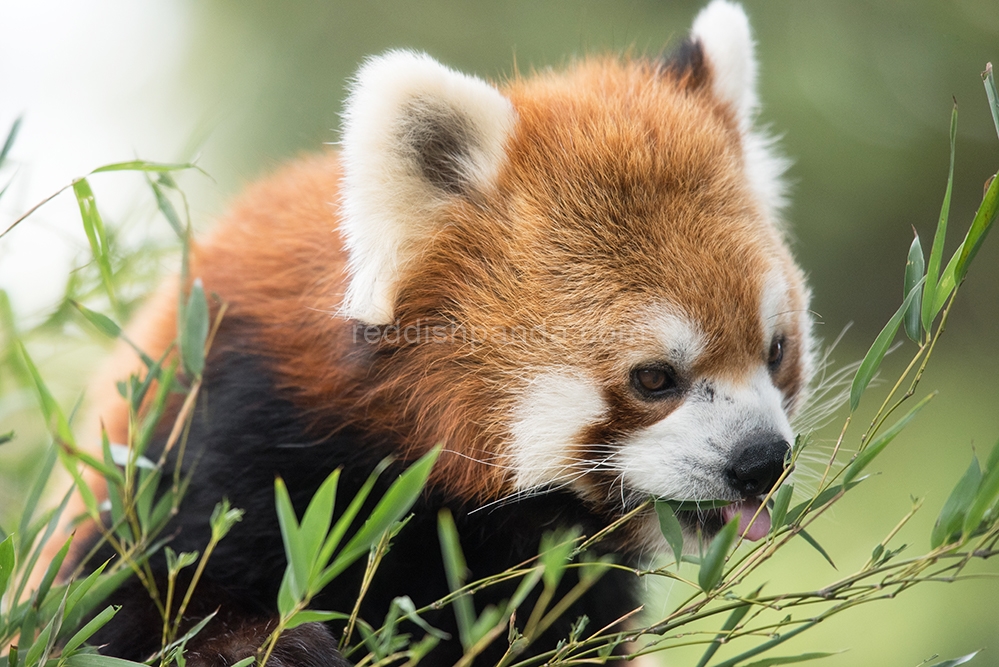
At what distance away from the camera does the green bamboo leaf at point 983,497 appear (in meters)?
1.15

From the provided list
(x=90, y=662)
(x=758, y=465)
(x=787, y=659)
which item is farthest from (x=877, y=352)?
(x=90, y=662)

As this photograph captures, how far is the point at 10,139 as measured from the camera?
→ 1558 mm

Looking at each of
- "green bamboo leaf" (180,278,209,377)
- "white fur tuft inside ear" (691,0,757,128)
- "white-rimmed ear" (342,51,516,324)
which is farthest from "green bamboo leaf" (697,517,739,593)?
"white fur tuft inside ear" (691,0,757,128)

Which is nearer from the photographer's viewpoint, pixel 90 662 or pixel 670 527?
pixel 90 662

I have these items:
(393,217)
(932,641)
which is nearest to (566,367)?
(393,217)

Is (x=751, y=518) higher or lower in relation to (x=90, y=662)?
higher

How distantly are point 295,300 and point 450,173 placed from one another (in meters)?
0.44

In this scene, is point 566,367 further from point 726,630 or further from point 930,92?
point 930,92

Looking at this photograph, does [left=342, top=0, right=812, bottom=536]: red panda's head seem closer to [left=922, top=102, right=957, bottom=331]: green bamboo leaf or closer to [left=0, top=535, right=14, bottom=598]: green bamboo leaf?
[left=922, top=102, right=957, bottom=331]: green bamboo leaf

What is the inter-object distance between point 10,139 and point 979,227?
62.5 inches

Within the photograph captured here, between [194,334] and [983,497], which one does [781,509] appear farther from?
[194,334]

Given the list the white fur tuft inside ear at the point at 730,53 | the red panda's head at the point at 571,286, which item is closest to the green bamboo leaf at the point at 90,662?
the red panda's head at the point at 571,286

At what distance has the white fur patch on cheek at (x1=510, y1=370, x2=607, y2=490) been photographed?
1596 millimetres

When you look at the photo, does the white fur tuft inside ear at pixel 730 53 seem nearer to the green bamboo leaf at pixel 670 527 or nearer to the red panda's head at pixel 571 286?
the red panda's head at pixel 571 286
